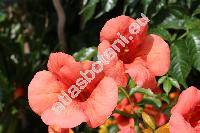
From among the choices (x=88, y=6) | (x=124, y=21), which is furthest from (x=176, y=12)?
(x=124, y=21)

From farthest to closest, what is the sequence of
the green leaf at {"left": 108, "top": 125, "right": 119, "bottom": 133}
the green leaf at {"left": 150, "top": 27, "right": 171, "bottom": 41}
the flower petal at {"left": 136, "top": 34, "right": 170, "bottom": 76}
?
the green leaf at {"left": 108, "top": 125, "right": 119, "bottom": 133}
the green leaf at {"left": 150, "top": 27, "right": 171, "bottom": 41}
the flower petal at {"left": 136, "top": 34, "right": 170, "bottom": 76}

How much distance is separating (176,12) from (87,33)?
2.34 ft

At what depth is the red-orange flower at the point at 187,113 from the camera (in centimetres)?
148

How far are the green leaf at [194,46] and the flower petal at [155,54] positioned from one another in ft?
0.80

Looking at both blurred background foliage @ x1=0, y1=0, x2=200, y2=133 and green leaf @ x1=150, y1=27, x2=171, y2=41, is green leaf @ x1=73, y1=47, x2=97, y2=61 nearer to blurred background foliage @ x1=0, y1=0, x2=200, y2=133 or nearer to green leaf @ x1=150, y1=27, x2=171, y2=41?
blurred background foliage @ x1=0, y1=0, x2=200, y2=133

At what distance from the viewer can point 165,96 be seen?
1.91 m

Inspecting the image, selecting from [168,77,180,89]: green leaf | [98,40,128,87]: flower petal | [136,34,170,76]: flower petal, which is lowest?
[168,77,180,89]: green leaf

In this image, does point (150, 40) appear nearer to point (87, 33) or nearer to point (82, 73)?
point (82, 73)

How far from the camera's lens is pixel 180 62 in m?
1.95

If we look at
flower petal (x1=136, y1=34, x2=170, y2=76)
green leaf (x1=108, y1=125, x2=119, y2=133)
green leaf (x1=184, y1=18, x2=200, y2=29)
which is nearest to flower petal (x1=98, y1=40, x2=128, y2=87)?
flower petal (x1=136, y1=34, x2=170, y2=76)

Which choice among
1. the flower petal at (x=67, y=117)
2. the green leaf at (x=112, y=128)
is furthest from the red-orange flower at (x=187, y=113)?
the green leaf at (x=112, y=128)

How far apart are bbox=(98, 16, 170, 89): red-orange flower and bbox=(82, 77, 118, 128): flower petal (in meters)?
0.07

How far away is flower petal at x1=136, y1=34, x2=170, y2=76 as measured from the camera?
1.70m

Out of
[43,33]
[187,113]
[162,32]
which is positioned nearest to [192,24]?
[162,32]
